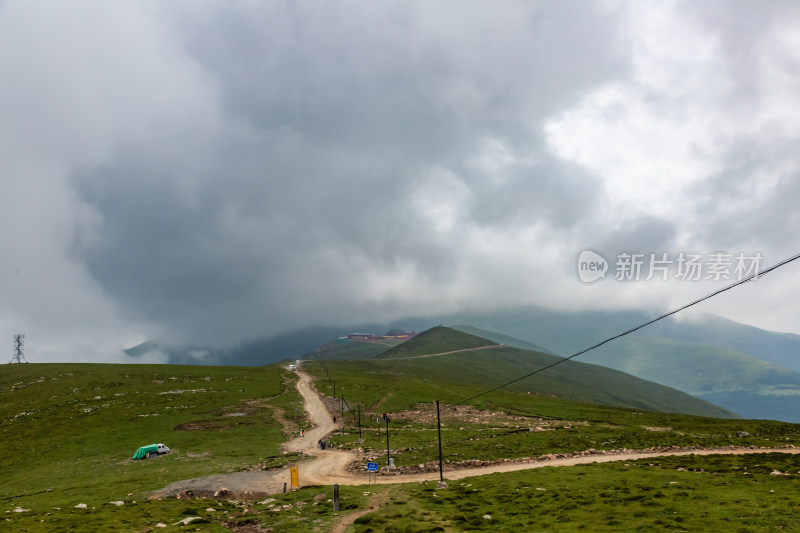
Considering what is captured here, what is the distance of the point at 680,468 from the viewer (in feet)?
150

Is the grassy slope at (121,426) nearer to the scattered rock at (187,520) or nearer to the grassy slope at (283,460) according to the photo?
the grassy slope at (283,460)

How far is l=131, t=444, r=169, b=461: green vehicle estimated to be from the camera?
235ft

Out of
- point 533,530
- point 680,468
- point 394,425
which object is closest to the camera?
point 533,530

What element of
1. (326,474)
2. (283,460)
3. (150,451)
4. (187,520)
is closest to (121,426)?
(150,451)

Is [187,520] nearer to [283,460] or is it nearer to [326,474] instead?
[326,474]

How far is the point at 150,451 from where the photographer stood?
73062 millimetres

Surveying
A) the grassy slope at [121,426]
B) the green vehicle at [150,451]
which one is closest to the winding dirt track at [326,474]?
the grassy slope at [121,426]

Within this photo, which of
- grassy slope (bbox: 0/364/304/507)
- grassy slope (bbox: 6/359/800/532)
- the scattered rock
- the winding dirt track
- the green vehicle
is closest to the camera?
grassy slope (bbox: 6/359/800/532)

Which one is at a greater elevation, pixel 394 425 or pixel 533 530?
pixel 533 530

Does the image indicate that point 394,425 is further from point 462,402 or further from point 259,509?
point 259,509

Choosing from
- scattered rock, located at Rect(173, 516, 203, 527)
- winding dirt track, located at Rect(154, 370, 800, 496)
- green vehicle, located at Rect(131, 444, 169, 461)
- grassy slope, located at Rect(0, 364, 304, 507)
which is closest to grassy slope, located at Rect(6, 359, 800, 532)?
grassy slope, located at Rect(0, 364, 304, 507)

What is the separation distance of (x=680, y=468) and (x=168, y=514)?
53.6 meters

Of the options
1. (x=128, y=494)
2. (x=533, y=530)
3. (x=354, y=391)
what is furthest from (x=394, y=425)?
(x=533, y=530)

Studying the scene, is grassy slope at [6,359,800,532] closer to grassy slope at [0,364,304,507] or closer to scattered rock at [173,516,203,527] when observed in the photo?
grassy slope at [0,364,304,507]
